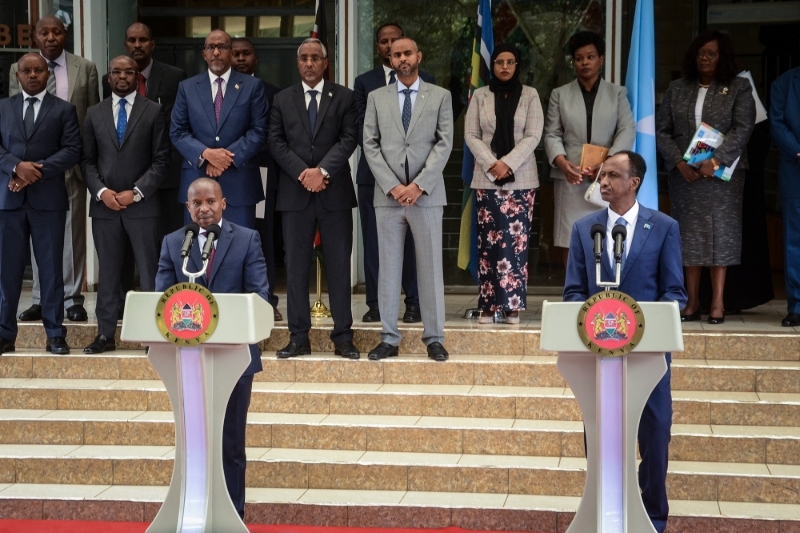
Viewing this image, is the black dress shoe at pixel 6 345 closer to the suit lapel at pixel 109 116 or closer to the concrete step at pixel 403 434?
the concrete step at pixel 403 434

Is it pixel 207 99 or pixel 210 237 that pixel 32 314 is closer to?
pixel 207 99

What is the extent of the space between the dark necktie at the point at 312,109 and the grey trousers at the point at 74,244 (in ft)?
6.15

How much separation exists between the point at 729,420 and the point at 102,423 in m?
3.59

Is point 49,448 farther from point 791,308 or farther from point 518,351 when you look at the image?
point 791,308

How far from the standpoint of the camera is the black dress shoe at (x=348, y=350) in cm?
718

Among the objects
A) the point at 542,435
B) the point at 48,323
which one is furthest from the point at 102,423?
the point at 542,435

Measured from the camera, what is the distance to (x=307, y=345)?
7.28 m

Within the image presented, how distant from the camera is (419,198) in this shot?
281 inches

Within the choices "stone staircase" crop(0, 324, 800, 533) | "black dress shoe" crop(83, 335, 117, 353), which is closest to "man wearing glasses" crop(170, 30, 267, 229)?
"black dress shoe" crop(83, 335, 117, 353)

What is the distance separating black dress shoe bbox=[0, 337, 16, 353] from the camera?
7414 millimetres

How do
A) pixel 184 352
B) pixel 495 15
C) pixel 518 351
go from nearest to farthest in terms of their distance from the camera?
pixel 184 352 < pixel 518 351 < pixel 495 15

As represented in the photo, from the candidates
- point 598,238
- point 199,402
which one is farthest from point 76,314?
point 598,238

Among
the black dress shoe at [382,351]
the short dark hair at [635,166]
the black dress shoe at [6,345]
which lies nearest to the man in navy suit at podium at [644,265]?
the short dark hair at [635,166]

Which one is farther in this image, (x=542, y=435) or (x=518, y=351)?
(x=518, y=351)
